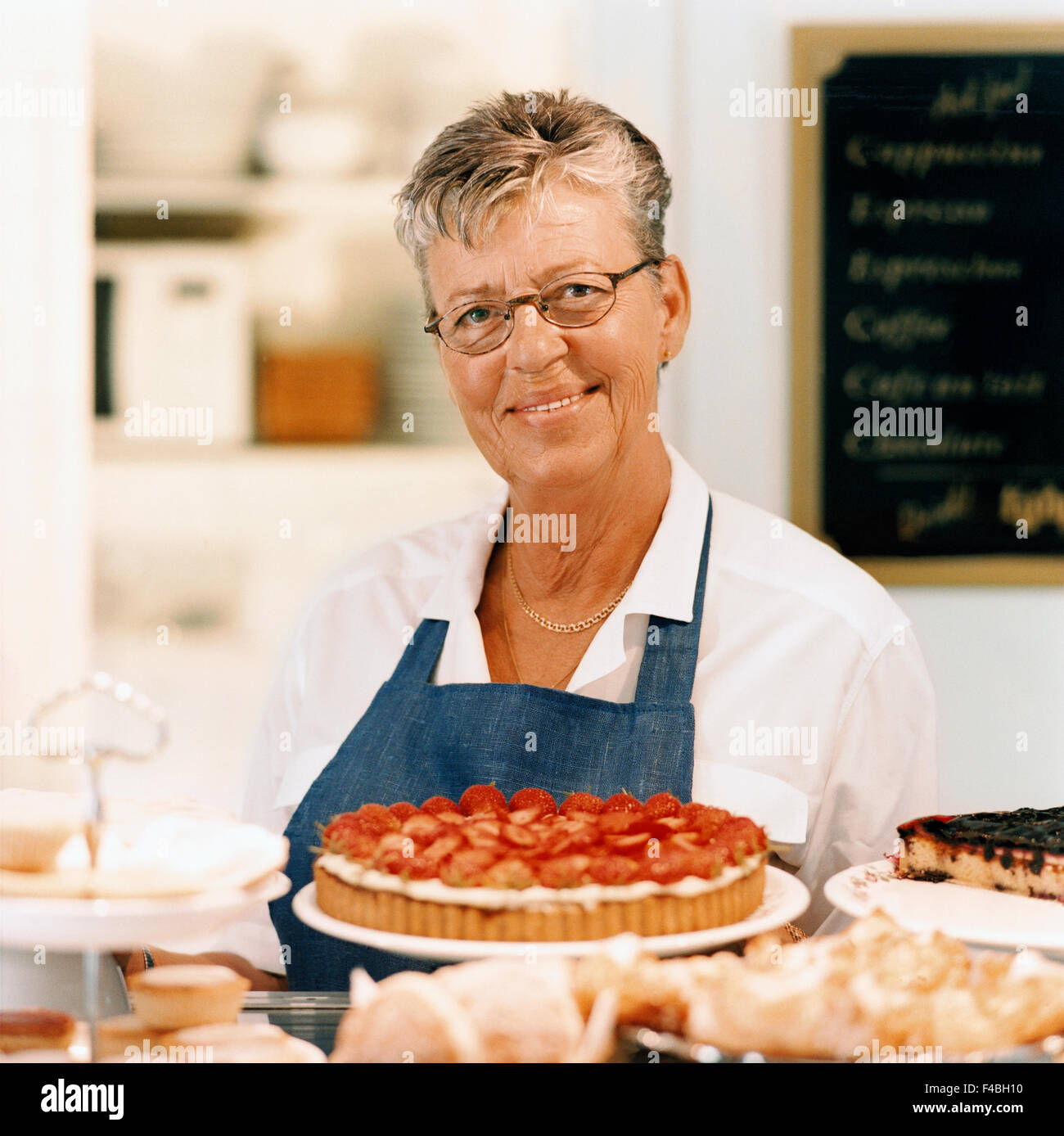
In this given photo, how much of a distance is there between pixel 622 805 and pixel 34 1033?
47cm

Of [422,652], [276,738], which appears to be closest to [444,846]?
[422,652]

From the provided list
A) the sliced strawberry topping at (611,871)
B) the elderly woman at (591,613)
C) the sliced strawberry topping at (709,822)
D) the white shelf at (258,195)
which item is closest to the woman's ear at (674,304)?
the elderly woman at (591,613)

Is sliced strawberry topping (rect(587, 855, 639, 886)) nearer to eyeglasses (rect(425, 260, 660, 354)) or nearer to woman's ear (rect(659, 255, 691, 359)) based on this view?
eyeglasses (rect(425, 260, 660, 354))

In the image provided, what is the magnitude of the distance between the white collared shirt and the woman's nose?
9.6 inches

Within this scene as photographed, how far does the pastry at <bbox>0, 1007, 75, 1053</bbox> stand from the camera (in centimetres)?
76

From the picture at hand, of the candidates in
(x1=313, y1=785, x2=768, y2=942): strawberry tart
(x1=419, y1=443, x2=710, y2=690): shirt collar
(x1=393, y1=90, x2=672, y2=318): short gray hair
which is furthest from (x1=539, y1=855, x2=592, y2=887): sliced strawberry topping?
(x1=393, y1=90, x2=672, y2=318): short gray hair

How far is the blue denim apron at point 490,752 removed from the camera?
1175mm

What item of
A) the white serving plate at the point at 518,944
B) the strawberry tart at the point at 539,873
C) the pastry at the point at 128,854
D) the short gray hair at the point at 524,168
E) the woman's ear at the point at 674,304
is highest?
the short gray hair at the point at 524,168

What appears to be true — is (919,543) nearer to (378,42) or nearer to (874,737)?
(874,737)

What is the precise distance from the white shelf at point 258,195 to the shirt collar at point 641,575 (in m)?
0.58

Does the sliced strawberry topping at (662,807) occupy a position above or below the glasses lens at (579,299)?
below

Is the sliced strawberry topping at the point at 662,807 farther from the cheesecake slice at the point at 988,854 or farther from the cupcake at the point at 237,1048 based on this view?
the cupcake at the point at 237,1048
